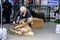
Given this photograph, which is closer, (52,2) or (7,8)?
(7,8)

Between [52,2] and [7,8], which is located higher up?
[52,2]

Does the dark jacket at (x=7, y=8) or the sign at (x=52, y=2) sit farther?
the sign at (x=52, y=2)

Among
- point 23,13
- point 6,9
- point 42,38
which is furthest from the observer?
point 6,9

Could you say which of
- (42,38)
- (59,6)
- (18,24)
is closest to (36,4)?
(59,6)

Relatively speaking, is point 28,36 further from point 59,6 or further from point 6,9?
point 59,6

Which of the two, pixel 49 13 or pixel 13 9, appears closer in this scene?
pixel 13 9

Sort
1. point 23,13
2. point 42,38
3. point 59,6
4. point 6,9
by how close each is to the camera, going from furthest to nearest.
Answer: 1. point 59,6
2. point 6,9
3. point 23,13
4. point 42,38

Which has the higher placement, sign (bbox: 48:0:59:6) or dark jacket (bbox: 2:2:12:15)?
sign (bbox: 48:0:59:6)

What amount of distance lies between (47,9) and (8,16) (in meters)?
2.94

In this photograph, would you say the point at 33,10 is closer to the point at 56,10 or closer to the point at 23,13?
the point at 56,10

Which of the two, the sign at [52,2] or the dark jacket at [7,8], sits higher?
the sign at [52,2]

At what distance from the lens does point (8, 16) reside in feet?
47.2

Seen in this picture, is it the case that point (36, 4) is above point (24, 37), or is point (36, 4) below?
above

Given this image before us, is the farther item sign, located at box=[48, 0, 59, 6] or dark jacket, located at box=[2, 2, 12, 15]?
sign, located at box=[48, 0, 59, 6]
